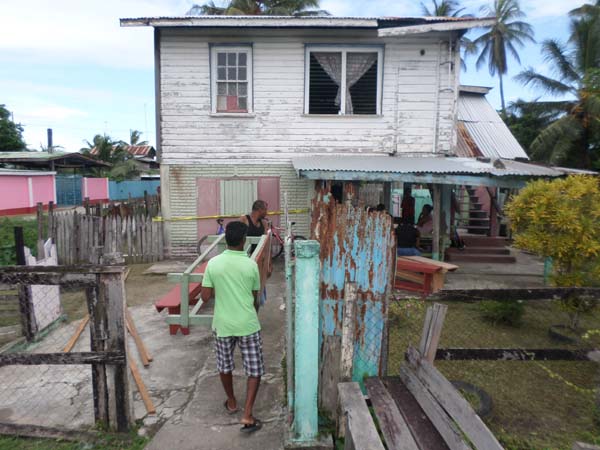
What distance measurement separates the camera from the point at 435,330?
2.94 metres

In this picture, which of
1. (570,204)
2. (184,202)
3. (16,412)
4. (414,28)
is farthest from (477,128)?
(16,412)

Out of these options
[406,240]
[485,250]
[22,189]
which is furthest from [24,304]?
[22,189]

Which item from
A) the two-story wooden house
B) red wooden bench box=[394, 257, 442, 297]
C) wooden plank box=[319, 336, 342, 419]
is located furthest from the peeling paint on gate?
the two-story wooden house

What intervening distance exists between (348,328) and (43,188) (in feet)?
86.0

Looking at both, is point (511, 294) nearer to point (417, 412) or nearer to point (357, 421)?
point (417, 412)

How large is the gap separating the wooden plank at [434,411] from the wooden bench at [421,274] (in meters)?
4.53

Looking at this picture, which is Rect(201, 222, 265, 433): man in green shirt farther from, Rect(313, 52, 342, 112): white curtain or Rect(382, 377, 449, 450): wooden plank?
Rect(313, 52, 342, 112): white curtain

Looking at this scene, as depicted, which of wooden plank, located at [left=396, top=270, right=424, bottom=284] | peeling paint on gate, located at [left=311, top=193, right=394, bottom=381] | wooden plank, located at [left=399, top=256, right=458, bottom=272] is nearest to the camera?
peeling paint on gate, located at [left=311, top=193, right=394, bottom=381]

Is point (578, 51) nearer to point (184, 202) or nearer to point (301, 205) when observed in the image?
point (301, 205)

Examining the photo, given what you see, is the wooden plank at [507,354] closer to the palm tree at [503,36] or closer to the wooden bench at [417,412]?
the wooden bench at [417,412]

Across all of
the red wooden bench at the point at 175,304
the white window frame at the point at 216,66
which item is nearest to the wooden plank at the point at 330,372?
the red wooden bench at the point at 175,304

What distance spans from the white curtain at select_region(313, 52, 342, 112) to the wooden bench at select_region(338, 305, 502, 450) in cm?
832

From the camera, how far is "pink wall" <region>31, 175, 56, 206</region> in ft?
77.3

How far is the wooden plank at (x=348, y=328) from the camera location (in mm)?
3125
